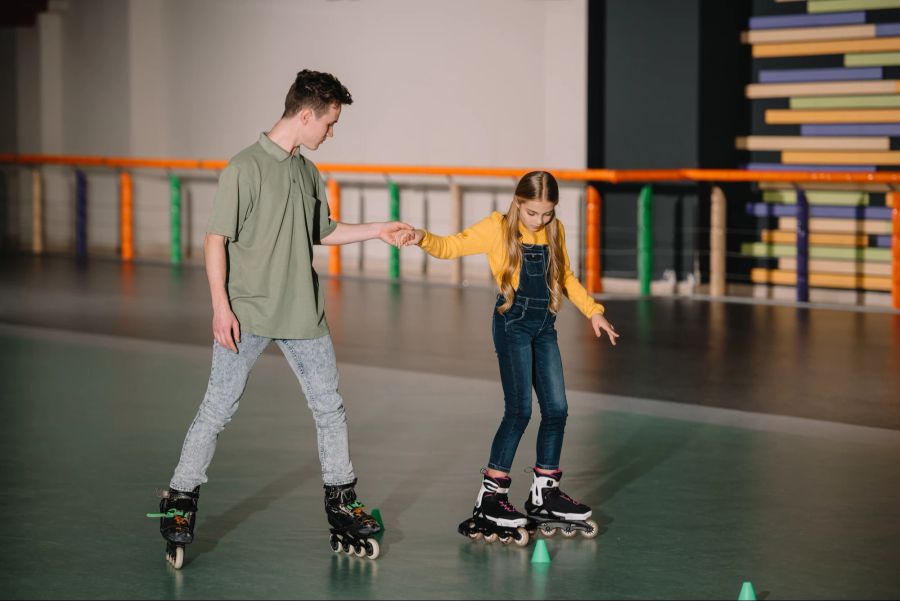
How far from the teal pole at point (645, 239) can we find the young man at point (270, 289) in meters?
8.41

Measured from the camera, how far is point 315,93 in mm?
4926

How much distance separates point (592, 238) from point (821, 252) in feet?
6.73

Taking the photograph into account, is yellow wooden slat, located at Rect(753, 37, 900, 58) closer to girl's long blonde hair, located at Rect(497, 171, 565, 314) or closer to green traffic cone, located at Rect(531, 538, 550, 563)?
girl's long blonde hair, located at Rect(497, 171, 565, 314)

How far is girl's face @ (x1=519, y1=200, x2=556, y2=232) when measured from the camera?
516 centimetres

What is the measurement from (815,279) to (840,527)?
8190 millimetres

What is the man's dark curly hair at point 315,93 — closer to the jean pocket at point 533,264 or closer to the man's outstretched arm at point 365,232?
the man's outstretched arm at point 365,232

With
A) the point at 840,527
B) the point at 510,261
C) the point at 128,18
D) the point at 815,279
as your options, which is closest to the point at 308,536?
the point at 510,261

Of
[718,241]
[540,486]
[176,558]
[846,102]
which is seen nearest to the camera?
[176,558]

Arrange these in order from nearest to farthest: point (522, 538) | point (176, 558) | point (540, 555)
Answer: point (176, 558) < point (540, 555) < point (522, 538)

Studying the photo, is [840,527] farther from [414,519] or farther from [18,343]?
[18,343]

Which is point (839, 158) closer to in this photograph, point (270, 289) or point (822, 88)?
point (822, 88)

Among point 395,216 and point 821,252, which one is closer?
point 821,252

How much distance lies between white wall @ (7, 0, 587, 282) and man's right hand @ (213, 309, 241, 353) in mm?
9340

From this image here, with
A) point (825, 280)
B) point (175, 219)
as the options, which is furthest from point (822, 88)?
point (175, 219)
